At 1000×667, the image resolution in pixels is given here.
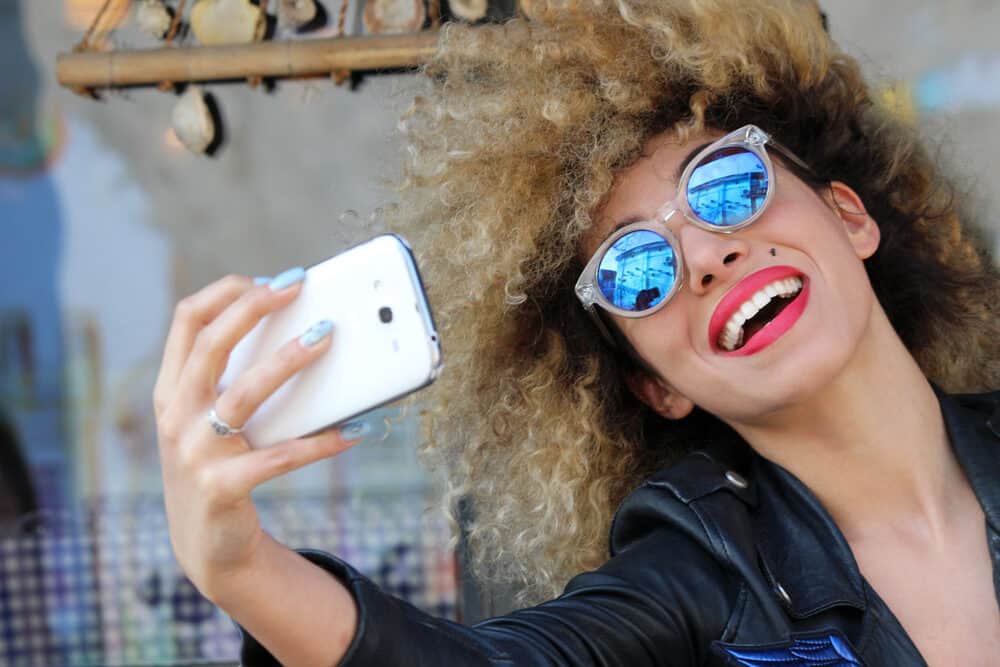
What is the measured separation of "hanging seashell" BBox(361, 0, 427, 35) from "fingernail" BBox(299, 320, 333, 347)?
184 centimetres

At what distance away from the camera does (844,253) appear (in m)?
1.62

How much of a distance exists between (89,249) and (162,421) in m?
2.40

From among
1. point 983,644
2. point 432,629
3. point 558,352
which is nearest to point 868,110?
point 558,352

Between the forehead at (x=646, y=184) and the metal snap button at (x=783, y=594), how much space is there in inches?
22.5

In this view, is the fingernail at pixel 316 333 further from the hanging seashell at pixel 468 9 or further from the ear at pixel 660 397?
the hanging seashell at pixel 468 9

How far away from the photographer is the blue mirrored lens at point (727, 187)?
1.60 metres

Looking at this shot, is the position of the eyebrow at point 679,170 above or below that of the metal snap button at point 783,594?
above

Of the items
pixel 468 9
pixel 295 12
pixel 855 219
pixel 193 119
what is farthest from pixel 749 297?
pixel 193 119

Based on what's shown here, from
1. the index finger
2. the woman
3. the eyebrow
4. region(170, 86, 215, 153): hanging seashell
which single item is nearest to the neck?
the woman

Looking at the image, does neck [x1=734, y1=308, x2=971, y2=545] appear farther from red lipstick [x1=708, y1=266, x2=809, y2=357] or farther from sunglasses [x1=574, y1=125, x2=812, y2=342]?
sunglasses [x1=574, y1=125, x2=812, y2=342]

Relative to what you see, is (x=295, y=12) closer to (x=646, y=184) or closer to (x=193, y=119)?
(x=193, y=119)

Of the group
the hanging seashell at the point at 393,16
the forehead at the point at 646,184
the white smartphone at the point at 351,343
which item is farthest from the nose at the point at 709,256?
the hanging seashell at the point at 393,16

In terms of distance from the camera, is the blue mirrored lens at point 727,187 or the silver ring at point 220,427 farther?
the blue mirrored lens at point 727,187

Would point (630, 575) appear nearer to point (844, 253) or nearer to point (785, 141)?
point (844, 253)
